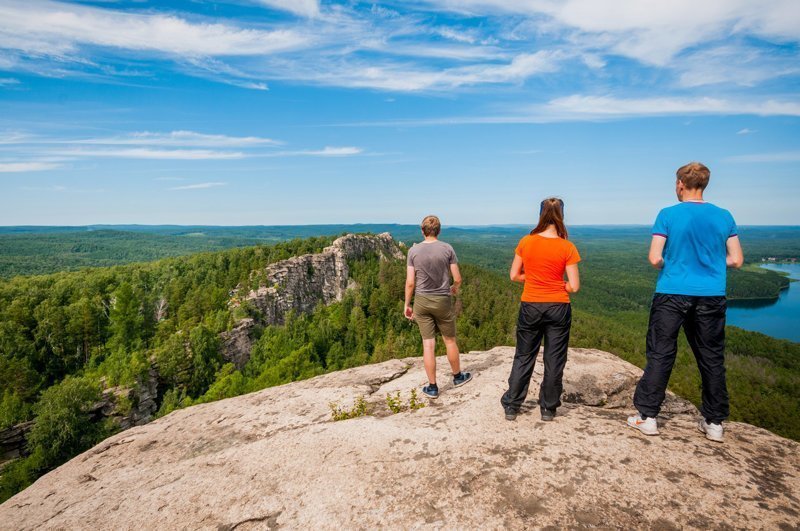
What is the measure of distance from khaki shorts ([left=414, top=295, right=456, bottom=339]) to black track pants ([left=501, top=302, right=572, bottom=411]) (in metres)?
1.47

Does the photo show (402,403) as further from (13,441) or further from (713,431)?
(13,441)

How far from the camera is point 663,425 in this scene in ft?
19.1

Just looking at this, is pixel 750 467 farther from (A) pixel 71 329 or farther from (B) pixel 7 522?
(A) pixel 71 329

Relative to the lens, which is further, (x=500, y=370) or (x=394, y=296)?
(x=394, y=296)


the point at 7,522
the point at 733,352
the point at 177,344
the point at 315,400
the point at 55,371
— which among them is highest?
the point at 315,400

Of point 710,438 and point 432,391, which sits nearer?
point 710,438

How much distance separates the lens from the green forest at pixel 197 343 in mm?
44469

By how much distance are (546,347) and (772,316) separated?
680ft

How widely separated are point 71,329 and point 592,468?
78961mm

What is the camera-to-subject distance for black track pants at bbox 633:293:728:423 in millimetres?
5168

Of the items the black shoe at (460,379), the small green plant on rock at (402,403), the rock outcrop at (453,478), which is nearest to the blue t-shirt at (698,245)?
the rock outcrop at (453,478)

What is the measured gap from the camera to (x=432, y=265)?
272 inches

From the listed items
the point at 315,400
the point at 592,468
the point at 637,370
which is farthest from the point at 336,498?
the point at 637,370

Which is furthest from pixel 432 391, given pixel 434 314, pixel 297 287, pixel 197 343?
pixel 297 287
